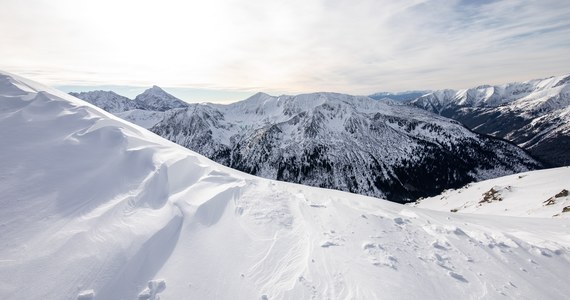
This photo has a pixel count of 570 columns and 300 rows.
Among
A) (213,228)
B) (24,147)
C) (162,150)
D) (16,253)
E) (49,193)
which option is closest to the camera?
(16,253)

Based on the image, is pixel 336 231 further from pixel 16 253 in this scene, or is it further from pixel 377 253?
pixel 16 253

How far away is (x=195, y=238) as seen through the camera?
280 inches

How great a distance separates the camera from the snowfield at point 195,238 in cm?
555

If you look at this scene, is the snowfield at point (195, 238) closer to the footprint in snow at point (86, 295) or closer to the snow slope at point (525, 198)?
the footprint in snow at point (86, 295)

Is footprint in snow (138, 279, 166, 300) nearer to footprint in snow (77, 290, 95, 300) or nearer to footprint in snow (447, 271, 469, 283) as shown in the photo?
footprint in snow (77, 290, 95, 300)

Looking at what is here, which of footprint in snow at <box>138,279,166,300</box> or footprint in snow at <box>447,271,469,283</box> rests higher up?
footprint in snow at <box>138,279,166,300</box>

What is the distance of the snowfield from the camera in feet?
18.2

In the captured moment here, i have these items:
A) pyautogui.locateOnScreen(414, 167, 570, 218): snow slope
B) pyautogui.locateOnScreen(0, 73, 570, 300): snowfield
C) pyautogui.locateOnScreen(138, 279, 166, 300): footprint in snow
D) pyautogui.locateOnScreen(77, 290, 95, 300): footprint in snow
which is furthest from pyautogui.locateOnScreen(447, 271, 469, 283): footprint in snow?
pyautogui.locateOnScreen(414, 167, 570, 218): snow slope

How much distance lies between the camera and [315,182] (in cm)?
16788

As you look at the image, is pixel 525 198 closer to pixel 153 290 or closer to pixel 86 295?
pixel 153 290

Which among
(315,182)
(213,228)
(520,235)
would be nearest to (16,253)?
(213,228)

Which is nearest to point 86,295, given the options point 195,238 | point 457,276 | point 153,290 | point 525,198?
point 153,290

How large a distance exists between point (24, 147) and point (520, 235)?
58.9 ft

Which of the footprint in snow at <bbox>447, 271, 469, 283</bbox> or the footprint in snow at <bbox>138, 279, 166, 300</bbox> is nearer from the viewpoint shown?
the footprint in snow at <bbox>138, 279, 166, 300</bbox>
